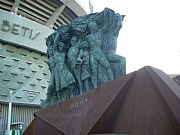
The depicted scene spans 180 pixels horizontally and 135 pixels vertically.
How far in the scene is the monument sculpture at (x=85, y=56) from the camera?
8648 mm

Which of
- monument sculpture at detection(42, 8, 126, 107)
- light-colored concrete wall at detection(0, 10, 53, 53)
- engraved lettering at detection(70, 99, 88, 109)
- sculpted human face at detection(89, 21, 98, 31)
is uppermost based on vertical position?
light-colored concrete wall at detection(0, 10, 53, 53)

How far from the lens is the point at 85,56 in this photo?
8.95 m

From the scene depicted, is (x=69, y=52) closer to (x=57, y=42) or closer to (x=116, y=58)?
(x=57, y=42)

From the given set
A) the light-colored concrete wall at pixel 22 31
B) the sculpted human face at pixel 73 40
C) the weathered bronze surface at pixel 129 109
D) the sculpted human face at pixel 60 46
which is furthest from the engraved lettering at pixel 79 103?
the light-colored concrete wall at pixel 22 31

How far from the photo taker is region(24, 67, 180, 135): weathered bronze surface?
13.6ft

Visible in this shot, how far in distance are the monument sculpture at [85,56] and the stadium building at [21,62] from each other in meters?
12.3

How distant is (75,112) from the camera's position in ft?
19.4

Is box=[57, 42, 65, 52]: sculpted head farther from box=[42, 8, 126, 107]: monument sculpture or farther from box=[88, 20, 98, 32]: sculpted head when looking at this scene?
box=[88, 20, 98, 32]: sculpted head

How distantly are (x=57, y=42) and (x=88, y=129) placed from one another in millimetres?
5228

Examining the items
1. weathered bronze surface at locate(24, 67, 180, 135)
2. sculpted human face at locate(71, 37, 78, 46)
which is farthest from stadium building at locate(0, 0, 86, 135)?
weathered bronze surface at locate(24, 67, 180, 135)

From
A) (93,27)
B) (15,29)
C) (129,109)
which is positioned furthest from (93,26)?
(15,29)

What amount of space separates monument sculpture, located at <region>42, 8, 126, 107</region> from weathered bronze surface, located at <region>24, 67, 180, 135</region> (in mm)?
2530

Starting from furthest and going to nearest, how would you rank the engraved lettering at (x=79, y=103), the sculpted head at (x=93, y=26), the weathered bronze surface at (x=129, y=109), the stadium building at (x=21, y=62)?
1. the stadium building at (x=21, y=62)
2. the sculpted head at (x=93, y=26)
3. the engraved lettering at (x=79, y=103)
4. the weathered bronze surface at (x=129, y=109)

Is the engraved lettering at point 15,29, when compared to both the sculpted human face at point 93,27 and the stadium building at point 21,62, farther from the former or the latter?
the sculpted human face at point 93,27
